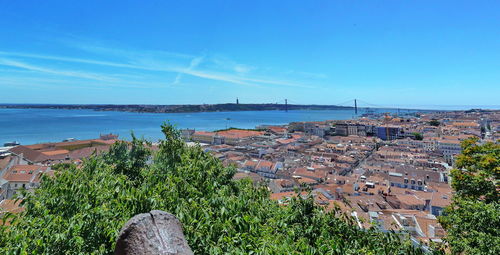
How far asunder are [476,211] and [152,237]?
851 cm

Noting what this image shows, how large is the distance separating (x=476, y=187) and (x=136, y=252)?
1141cm

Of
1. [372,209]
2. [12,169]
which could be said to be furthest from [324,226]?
[12,169]

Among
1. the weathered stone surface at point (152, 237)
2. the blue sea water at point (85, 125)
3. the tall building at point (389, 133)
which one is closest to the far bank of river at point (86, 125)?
the blue sea water at point (85, 125)

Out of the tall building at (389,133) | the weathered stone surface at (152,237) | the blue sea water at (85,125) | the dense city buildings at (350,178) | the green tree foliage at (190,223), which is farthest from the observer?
the tall building at (389,133)

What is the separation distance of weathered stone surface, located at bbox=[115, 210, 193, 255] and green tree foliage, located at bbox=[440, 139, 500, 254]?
20.2 feet

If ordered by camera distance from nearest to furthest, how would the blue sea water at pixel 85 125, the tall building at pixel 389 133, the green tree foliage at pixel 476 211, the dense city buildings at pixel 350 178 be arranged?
the green tree foliage at pixel 476 211 < the dense city buildings at pixel 350 178 < the blue sea water at pixel 85 125 < the tall building at pixel 389 133

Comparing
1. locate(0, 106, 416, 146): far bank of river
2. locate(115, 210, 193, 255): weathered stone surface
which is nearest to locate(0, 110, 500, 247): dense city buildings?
locate(115, 210, 193, 255): weathered stone surface

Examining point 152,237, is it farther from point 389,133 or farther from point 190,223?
point 389,133

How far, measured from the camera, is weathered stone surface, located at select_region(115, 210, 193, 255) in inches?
67.0

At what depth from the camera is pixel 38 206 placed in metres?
3.52

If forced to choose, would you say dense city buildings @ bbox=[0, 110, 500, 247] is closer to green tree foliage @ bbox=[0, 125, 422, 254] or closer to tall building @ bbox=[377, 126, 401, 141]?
green tree foliage @ bbox=[0, 125, 422, 254]

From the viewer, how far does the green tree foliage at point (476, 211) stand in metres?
5.74

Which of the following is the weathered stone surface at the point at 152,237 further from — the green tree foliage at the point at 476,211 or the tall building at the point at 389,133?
the tall building at the point at 389,133

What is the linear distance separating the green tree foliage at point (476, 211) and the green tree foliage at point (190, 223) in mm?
3608
